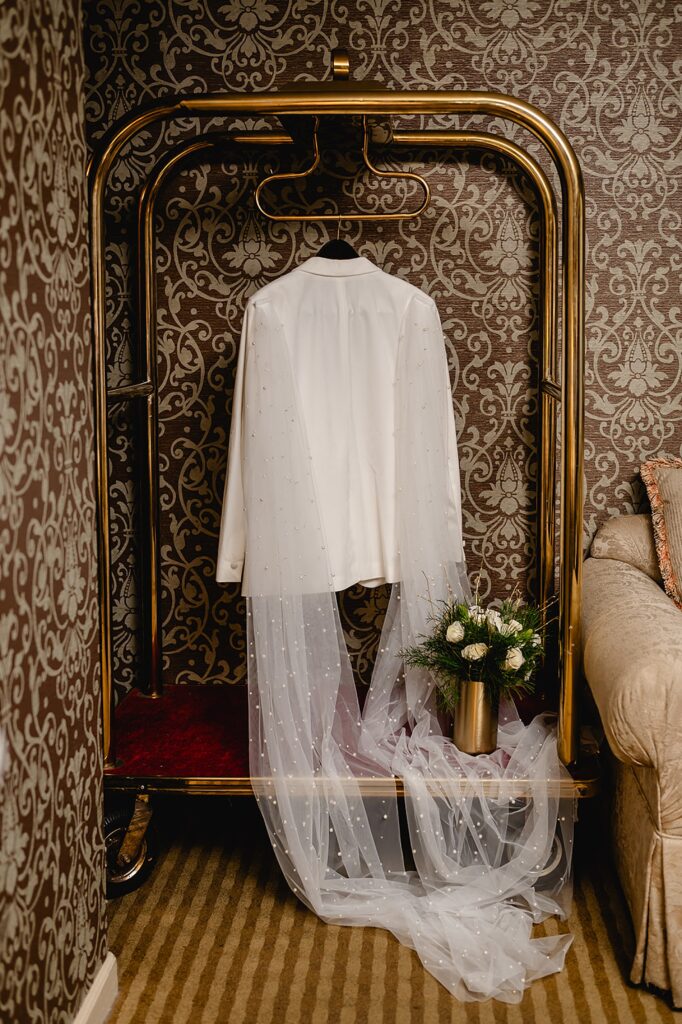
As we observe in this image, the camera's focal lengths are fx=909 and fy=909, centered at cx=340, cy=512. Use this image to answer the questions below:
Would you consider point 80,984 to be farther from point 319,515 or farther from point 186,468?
point 186,468

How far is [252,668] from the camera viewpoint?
215 cm

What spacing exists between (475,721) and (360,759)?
0.30m

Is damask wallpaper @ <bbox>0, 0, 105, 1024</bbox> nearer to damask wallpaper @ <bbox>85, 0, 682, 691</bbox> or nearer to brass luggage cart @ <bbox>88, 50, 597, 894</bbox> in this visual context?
brass luggage cart @ <bbox>88, 50, 597, 894</bbox>

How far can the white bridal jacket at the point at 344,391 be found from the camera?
230 cm

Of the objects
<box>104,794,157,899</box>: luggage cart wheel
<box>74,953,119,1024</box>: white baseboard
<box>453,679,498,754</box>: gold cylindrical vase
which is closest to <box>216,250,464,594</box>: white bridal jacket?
<box>453,679,498,754</box>: gold cylindrical vase

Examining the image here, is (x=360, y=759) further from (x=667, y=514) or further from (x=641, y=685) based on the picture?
(x=667, y=514)

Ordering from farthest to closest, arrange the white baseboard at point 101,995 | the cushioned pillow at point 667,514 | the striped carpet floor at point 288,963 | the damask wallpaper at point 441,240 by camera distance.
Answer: the damask wallpaper at point 441,240, the cushioned pillow at point 667,514, the striped carpet floor at point 288,963, the white baseboard at point 101,995

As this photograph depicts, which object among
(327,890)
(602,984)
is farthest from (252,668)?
(602,984)

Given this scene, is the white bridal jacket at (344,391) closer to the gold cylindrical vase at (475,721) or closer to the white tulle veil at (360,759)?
the white tulle veil at (360,759)

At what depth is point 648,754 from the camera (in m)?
1.83

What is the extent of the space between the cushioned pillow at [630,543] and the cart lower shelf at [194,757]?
658 millimetres

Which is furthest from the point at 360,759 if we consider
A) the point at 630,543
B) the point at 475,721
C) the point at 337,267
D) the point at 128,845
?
the point at 337,267

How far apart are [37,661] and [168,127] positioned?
180cm

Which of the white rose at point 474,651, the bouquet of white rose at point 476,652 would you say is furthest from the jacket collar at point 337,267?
the white rose at point 474,651
